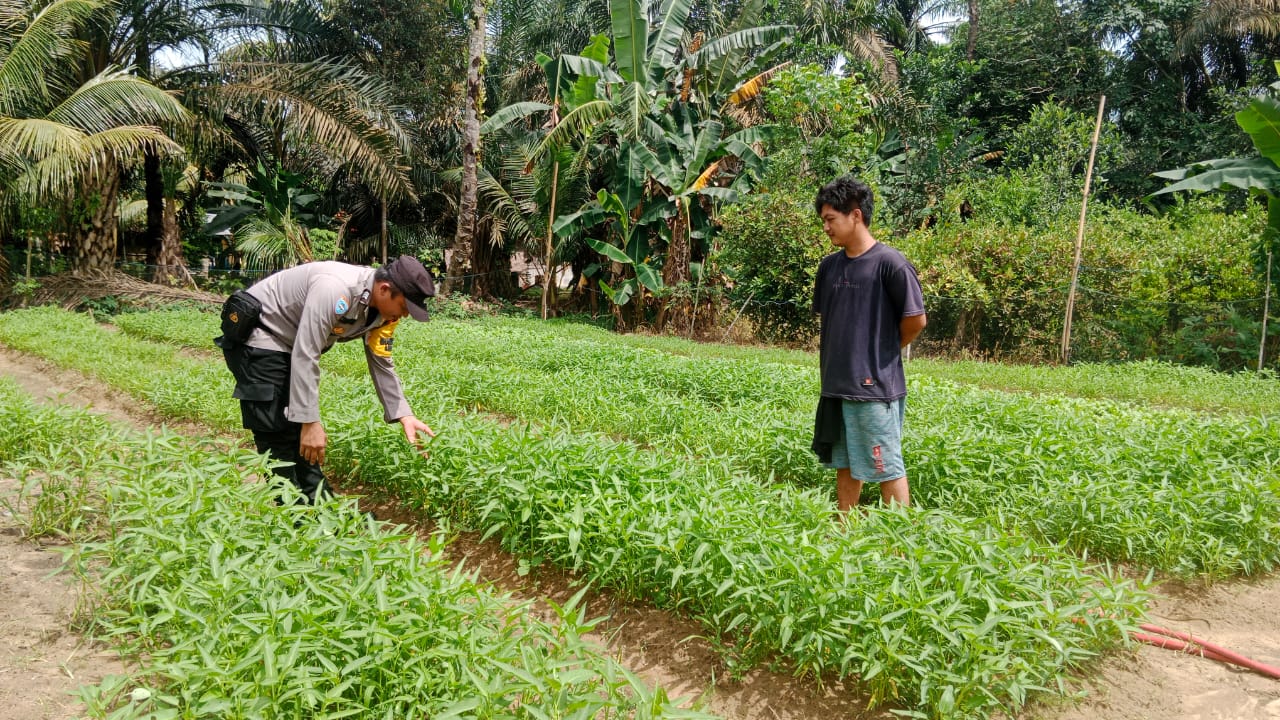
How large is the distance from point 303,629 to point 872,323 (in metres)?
A: 2.82

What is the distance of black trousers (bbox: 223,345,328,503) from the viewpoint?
355cm

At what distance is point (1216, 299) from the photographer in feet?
38.0

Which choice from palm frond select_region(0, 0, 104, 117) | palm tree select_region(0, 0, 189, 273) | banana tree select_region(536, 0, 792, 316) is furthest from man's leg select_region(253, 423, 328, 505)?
palm frond select_region(0, 0, 104, 117)

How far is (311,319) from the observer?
3.41 m

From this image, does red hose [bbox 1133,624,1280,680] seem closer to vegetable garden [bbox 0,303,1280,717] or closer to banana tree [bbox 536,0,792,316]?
vegetable garden [bbox 0,303,1280,717]

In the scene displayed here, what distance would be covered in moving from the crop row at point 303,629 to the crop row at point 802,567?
2.04ft

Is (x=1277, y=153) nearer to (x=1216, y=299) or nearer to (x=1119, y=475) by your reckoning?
(x=1216, y=299)

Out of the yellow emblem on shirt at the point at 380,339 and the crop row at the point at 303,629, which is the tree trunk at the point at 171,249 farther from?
the crop row at the point at 303,629

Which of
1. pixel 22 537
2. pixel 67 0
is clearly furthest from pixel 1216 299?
pixel 67 0

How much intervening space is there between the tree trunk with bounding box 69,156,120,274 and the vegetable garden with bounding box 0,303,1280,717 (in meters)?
13.1

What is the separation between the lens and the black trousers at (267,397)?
3.55 meters

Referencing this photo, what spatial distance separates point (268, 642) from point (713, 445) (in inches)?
144

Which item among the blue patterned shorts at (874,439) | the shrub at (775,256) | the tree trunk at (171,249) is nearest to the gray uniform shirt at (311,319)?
the blue patterned shorts at (874,439)

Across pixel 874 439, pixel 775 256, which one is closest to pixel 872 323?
pixel 874 439
